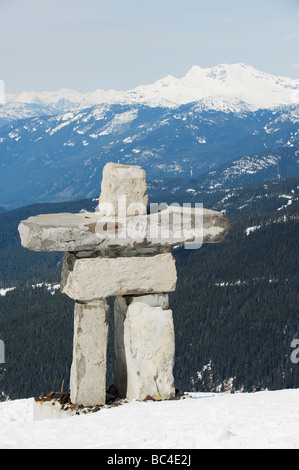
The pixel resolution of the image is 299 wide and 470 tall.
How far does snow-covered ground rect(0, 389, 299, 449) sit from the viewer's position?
12.1 meters

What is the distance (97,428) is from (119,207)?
214 inches

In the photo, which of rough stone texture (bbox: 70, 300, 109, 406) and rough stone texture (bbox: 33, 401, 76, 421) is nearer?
rough stone texture (bbox: 70, 300, 109, 406)

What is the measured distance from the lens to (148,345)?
17.0 metres

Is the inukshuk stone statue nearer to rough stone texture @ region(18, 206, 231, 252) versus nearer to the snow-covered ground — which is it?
rough stone texture @ region(18, 206, 231, 252)

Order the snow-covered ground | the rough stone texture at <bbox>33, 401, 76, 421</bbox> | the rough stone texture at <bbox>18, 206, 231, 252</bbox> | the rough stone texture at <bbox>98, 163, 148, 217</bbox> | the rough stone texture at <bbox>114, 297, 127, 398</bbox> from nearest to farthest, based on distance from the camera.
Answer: the snow-covered ground → the rough stone texture at <bbox>18, 206, 231, 252</bbox> → the rough stone texture at <bbox>33, 401, 76, 421</bbox> → the rough stone texture at <bbox>98, 163, 148, 217</bbox> → the rough stone texture at <bbox>114, 297, 127, 398</bbox>

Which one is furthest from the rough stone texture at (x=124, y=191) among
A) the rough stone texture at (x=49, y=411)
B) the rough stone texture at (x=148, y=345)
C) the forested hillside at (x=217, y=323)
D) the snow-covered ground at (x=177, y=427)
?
the forested hillside at (x=217, y=323)

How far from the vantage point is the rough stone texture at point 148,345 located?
17.0m

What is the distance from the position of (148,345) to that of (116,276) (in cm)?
194

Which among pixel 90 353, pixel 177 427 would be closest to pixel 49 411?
pixel 90 353

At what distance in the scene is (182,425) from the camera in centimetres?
1329

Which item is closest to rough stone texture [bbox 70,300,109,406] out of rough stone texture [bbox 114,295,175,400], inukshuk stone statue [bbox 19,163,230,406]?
inukshuk stone statue [bbox 19,163,230,406]

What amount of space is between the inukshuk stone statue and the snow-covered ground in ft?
3.56

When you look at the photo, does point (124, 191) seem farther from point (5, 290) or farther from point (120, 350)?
point (5, 290)
